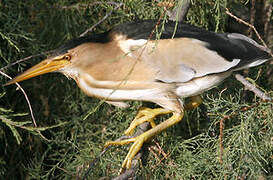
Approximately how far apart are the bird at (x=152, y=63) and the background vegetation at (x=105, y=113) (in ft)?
0.35

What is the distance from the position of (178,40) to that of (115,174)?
59 cm

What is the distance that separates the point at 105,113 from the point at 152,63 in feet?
2.15

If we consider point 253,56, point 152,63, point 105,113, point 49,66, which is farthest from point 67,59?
point 253,56

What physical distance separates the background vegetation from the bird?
4.3 inches

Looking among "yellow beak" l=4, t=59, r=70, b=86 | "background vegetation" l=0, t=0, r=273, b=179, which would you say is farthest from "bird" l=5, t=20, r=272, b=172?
"background vegetation" l=0, t=0, r=273, b=179

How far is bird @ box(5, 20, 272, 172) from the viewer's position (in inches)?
68.6

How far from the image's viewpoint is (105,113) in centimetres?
231

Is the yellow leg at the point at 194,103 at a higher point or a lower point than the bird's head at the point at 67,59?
lower

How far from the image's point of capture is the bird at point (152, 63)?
5.72 feet

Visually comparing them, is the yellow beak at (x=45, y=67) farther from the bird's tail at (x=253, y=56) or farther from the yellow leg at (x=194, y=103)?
the bird's tail at (x=253, y=56)

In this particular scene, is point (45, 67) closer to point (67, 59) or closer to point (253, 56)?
point (67, 59)

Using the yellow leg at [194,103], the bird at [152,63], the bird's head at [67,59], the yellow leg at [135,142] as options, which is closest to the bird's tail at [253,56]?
the bird at [152,63]

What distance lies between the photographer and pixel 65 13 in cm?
220

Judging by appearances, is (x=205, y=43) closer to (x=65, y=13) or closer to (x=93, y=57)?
(x=93, y=57)
